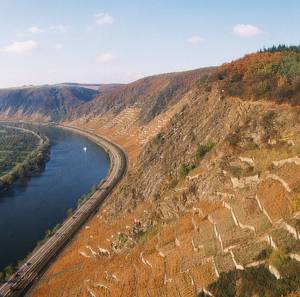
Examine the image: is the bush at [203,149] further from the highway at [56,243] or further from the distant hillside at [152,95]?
the distant hillside at [152,95]

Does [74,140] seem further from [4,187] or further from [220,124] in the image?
[220,124]

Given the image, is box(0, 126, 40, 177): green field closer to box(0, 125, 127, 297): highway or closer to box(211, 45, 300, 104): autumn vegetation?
box(0, 125, 127, 297): highway

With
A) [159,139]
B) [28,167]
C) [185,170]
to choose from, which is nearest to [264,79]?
[185,170]

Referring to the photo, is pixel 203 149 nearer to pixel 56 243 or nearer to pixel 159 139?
pixel 159 139

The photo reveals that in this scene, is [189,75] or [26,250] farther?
[189,75]

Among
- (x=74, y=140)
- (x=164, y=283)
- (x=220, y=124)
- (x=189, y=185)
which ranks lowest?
(x=74, y=140)

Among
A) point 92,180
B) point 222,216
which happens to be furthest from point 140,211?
point 92,180
